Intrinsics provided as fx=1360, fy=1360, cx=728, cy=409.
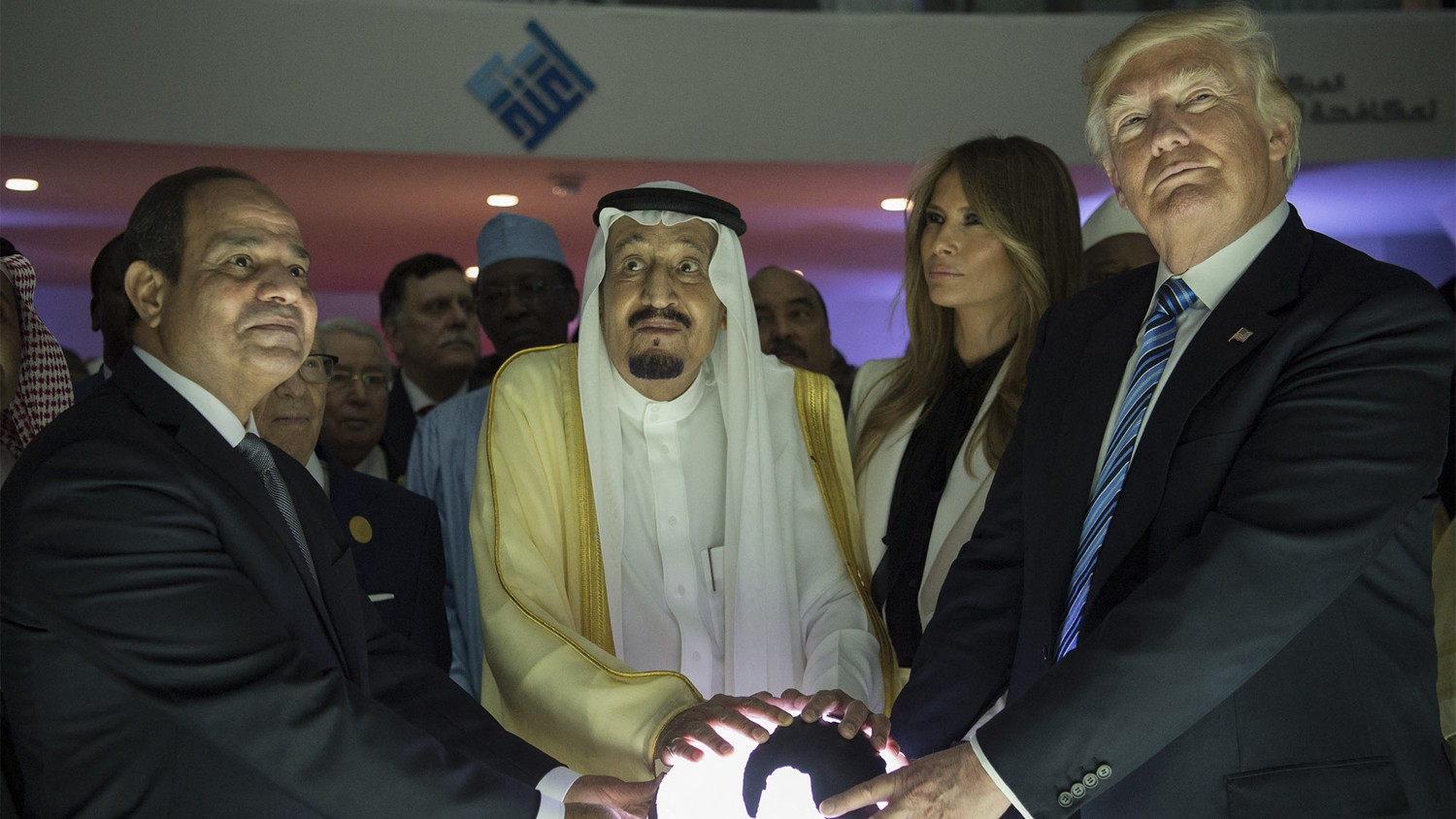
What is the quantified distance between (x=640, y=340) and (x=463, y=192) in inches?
268

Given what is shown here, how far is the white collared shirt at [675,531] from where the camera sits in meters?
3.16

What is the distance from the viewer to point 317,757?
2127mm

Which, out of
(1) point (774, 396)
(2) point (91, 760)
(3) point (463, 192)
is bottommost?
(2) point (91, 760)

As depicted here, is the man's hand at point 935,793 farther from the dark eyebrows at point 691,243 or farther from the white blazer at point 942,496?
the dark eyebrows at point 691,243

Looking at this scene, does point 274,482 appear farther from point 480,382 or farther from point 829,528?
point 480,382

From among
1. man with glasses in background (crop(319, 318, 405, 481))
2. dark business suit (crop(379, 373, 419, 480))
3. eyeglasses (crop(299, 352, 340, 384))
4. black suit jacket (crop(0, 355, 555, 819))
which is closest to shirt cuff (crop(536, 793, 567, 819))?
black suit jacket (crop(0, 355, 555, 819))

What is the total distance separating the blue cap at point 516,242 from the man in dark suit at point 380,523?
5.40 feet

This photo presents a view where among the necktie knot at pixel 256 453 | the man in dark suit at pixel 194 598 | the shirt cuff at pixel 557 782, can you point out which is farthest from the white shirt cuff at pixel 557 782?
the necktie knot at pixel 256 453

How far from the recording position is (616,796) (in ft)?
8.23

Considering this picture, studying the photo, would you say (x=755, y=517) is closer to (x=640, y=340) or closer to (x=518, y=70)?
(x=640, y=340)

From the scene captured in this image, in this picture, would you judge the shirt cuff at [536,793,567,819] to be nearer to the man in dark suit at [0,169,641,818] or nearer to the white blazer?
the man in dark suit at [0,169,641,818]

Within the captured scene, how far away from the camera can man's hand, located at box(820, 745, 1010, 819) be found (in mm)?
2119

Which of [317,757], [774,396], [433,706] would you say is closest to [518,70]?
[774,396]

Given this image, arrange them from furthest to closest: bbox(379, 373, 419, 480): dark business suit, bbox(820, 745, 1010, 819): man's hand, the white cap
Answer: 1. bbox(379, 373, 419, 480): dark business suit
2. the white cap
3. bbox(820, 745, 1010, 819): man's hand
